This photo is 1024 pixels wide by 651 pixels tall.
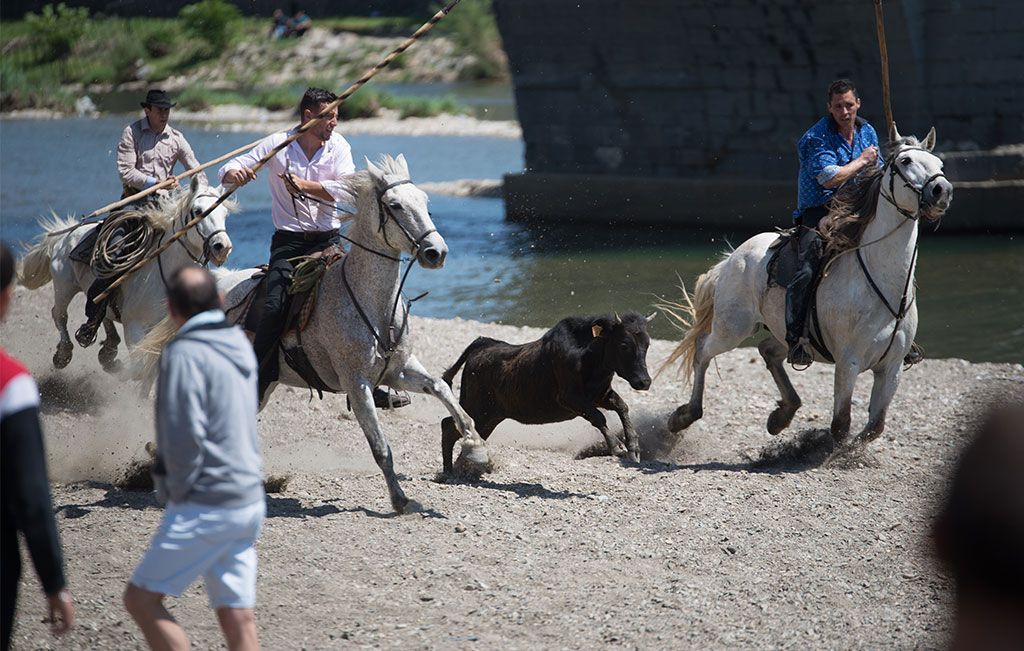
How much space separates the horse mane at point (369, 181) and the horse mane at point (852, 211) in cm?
342

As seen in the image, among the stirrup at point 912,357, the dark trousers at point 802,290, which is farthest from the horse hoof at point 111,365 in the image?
the stirrup at point 912,357

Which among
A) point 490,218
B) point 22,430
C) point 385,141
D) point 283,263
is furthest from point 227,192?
point 385,141

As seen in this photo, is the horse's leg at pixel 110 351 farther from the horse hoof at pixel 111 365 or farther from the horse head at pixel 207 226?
the horse head at pixel 207 226

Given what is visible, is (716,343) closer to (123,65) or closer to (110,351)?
(110,351)

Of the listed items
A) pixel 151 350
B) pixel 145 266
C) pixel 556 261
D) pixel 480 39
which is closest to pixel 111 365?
pixel 145 266

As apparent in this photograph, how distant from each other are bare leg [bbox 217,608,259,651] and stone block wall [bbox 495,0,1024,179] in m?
20.8

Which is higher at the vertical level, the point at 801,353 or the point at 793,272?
the point at 793,272

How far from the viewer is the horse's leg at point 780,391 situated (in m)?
10.4

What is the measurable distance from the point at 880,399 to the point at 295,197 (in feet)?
15.4

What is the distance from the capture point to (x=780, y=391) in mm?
10594

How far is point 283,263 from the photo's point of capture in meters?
8.52

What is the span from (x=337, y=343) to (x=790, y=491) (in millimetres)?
3349

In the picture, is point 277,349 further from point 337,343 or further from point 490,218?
point 490,218

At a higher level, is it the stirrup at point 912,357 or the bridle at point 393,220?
the bridle at point 393,220
